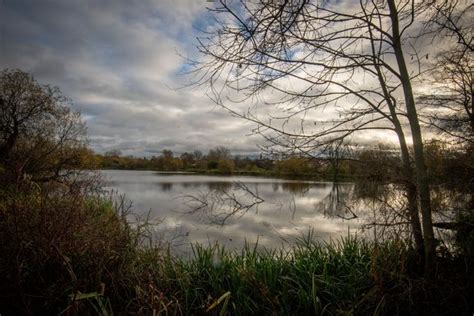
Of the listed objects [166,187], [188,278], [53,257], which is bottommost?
[166,187]

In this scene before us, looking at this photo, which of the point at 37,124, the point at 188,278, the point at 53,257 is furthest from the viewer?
the point at 37,124

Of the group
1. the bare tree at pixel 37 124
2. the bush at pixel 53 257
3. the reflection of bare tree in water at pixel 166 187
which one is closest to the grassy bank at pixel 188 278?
the bush at pixel 53 257

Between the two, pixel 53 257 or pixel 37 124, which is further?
pixel 37 124

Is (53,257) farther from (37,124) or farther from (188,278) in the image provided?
A: (37,124)

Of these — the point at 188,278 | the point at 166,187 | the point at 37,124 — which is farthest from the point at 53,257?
the point at 166,187

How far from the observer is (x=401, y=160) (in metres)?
4.01

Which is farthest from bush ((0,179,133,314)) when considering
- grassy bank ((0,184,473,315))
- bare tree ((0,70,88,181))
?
bare tree ((0,70,88,181))

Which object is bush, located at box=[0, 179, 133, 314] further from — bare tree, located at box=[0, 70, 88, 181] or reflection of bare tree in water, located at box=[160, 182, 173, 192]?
reflection of bare tree in water, located at box=[160, 182, 173, 192]

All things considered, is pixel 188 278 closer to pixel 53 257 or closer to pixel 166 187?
pixel 53 257

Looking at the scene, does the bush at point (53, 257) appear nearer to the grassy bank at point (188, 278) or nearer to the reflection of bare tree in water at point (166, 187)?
the grassy bank at point (188, 278)

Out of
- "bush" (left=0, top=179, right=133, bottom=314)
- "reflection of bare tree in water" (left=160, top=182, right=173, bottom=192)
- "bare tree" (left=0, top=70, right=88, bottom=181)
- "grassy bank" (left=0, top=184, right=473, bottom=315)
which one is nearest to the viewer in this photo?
"grassy bank" (left=0, top=184, right=473, bottom=315)

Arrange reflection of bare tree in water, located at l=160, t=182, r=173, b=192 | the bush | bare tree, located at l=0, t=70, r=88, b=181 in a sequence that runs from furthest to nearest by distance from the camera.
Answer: reflection of bare tree in water, located at l=160, t=182, r=173, b=192, bare tree, located at l=0, t=70, r=88, b=181, the bush

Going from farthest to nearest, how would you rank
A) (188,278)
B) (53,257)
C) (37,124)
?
(37,124)
(188,278)
(53,257)

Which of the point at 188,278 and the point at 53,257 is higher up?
→ the point at 53,257
